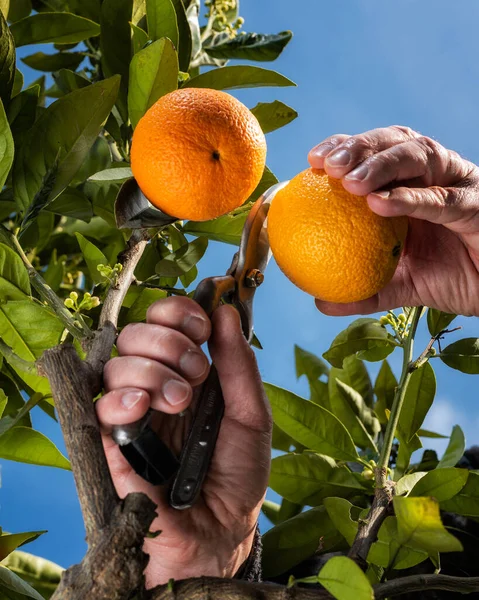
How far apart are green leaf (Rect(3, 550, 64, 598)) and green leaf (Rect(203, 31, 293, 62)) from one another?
3.20 feet

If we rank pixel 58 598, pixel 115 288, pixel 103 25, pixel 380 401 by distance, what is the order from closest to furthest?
pixel 58 598 < pixel 115 288 < pixel 103 25 < pixel 380 401

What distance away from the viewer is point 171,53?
0.78 metres

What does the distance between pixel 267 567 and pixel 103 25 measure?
83cm

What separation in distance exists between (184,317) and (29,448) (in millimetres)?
373

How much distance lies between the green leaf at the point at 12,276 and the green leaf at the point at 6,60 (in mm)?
219

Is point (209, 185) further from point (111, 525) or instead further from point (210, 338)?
point (111, 525)

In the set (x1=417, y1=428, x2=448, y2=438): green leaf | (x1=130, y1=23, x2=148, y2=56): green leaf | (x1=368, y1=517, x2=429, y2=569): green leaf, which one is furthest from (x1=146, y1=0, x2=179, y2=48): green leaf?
(x1=417, y1=428, x2=448, y2=438): green leaf

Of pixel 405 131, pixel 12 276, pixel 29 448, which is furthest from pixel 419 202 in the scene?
pixel 29 448

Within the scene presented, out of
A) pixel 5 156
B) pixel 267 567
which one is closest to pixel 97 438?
pixel 5 156

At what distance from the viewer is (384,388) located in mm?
1303

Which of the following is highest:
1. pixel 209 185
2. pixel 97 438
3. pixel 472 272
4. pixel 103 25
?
pixel 103 25

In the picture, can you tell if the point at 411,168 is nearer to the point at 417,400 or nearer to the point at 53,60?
the point at 417,400

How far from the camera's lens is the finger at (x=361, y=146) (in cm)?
68

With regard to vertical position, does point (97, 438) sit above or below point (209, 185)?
below
